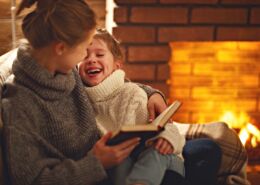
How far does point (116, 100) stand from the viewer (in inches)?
61.0

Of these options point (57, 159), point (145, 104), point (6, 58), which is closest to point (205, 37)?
point (145, 104)

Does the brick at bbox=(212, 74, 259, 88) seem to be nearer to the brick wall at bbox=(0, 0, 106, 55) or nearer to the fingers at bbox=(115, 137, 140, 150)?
the brick wall at bbox=(0, 0, 106, 55)

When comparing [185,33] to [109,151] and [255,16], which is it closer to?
[255,16]

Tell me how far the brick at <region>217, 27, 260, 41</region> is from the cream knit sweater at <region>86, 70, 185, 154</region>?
86 cm

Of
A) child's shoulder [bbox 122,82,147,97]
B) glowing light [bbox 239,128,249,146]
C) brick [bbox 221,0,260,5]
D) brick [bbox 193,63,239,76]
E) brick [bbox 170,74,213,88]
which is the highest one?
brick [bbox 221,0,260,5]

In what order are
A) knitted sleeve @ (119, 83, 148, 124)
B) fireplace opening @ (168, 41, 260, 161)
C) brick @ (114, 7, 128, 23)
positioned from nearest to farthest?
knitted sleeve @ (119, 83, 148, 124), brick @ (114, 7, 128, 23), fireplace opening @ (168, 41, 260, 161)

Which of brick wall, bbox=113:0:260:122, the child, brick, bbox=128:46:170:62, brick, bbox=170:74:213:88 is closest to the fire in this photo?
brick, bbox=170:74:213:88

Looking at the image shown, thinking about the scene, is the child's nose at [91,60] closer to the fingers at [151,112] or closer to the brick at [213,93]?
the fingers at [151,112]

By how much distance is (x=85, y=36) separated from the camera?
49.2 inches

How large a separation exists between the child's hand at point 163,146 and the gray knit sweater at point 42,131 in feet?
0.71

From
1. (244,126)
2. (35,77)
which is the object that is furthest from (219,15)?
(35,77)

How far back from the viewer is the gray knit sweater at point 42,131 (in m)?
1.17

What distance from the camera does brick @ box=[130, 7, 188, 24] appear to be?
217 centimetres

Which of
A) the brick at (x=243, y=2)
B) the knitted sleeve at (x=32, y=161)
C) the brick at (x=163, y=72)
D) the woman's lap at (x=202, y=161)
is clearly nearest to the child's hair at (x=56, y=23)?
the knitted sleeve at (x=32, y=161)
